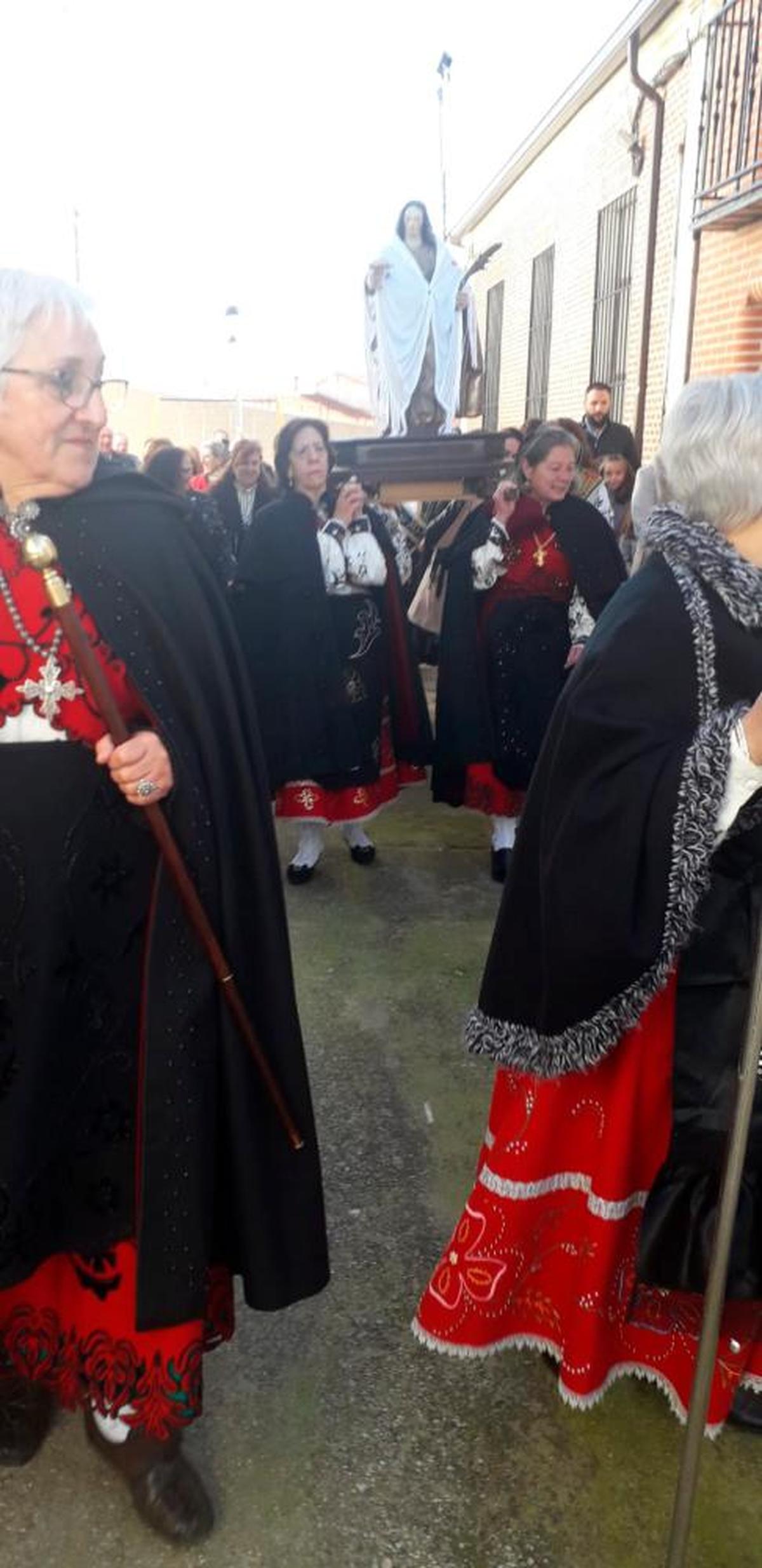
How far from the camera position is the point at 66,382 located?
5.69 feet

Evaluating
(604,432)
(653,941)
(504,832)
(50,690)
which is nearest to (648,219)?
(604,432)

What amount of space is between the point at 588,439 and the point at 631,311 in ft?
11.2

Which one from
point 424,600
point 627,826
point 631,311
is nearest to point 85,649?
point 627,826

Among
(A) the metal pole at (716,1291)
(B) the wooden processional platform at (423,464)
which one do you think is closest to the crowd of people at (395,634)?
(B) the wooden processional platform at (423,464)

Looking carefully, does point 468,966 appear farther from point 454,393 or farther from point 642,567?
point 454,393

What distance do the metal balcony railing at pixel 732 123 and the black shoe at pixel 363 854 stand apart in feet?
15.2

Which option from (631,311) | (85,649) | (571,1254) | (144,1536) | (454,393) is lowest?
(144,1536)

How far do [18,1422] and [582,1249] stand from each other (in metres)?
1.05

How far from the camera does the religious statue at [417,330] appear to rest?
275 inches

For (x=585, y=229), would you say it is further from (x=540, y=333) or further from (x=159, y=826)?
(x=159, y=826)

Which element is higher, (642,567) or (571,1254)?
(642,567)

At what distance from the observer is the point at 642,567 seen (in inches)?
77.3

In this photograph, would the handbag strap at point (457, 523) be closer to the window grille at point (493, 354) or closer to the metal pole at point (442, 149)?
the metal pole at point (442, 149)

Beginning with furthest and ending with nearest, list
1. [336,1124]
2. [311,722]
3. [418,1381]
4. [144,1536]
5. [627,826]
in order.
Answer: [311,722], [336,1124], [418,1381], [144,1536], [627,826]
